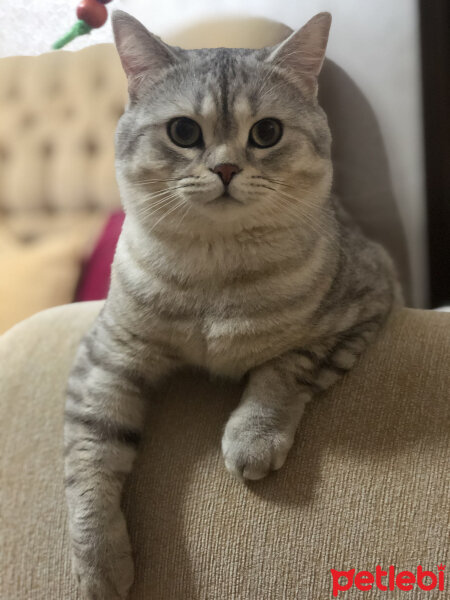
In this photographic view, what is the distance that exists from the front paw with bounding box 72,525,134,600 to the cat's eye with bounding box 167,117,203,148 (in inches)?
22.7

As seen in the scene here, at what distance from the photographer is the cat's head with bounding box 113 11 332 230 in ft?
2.41

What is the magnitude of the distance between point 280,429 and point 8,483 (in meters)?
0.45

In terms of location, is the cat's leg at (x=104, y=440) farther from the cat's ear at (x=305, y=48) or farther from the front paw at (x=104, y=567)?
the cat's ear at (x=305, y=48)

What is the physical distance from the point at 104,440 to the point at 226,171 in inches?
18.2

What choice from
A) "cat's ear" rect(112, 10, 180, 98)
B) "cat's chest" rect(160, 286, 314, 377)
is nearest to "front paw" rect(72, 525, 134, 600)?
"cat's chest" rect(160, 286, 314, 377)

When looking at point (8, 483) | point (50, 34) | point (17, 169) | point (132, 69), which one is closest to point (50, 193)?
point (17, 169)

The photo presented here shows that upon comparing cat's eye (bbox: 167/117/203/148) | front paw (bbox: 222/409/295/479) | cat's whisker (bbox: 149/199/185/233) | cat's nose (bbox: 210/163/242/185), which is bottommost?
front paw (bbox: 222/409/295/479)

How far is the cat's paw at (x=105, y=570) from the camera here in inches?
28.3

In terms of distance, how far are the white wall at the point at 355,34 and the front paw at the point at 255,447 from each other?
3.23 feet

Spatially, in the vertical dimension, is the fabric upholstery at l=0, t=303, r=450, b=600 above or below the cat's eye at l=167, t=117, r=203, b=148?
below

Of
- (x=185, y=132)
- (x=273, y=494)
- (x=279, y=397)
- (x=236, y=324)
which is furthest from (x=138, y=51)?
(x=273, y=494)

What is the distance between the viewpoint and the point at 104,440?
836mm

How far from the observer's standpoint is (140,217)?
0.82m

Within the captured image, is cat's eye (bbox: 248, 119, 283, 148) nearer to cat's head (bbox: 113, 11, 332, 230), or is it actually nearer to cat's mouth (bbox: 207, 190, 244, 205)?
cat's head (bbox: 113, 11, 332, 230)
